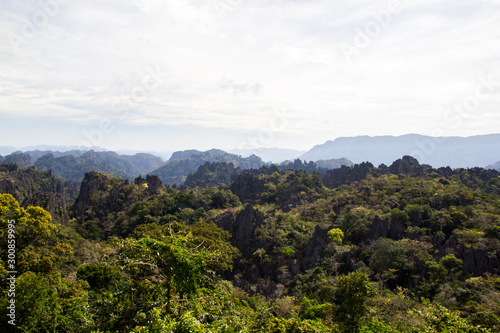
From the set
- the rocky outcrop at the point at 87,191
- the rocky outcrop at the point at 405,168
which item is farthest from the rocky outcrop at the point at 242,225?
the rocky outcrop at the point at 405,168

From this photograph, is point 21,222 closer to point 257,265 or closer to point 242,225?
point 257,265

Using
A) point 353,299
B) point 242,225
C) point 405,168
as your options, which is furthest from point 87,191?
point 405,168

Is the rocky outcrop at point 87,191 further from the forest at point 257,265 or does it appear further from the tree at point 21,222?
the tree at point 21,222

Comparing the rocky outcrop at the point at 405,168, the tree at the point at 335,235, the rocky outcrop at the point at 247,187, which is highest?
the rocky outcrop at the point at 405,168

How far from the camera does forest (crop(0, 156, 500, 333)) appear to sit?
8539 mm

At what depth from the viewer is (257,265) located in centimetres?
2991

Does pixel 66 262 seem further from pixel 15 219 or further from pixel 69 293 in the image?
pixel 69 293

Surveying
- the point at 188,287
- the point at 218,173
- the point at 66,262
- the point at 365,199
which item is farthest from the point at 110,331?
the point at 218,173

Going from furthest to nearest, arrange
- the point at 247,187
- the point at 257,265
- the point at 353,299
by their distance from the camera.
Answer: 1. the point at 247,187
2. the point at 257,265
3. the point at 353,299

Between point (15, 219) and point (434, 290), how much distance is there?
99.9 feet

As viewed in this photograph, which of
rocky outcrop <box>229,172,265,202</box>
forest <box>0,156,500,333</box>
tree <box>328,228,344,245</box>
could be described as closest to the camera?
forest <box>0,156,500,333</box>

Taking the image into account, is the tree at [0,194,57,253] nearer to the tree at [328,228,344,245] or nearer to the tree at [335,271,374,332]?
the tree at [335,271,374,332]

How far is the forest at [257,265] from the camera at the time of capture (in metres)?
8.54

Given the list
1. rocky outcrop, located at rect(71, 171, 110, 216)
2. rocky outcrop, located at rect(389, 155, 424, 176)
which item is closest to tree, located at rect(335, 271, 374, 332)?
rocky outcrop, located at rect(71, 171, 110, 216)
